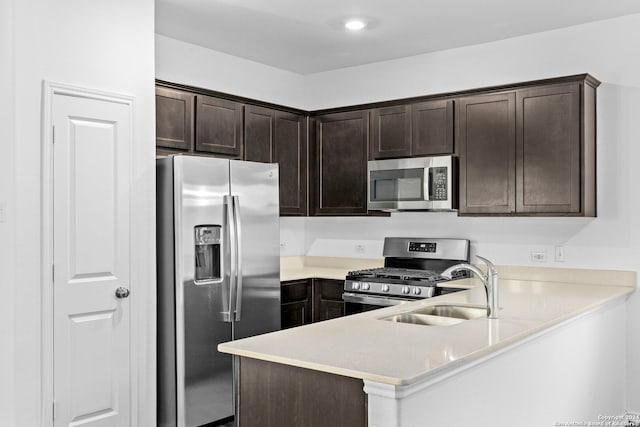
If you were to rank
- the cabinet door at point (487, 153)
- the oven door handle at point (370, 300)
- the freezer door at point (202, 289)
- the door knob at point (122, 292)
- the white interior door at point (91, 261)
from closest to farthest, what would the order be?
1. the white interior door at point (91, 261)
2. the door knob at point (122, 292)
3. the freezer door at point (202, 289)
4. the cabinet door at point (487, 153)
5. the oven door handle at point (370, 300)

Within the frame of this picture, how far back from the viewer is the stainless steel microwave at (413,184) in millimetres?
4496

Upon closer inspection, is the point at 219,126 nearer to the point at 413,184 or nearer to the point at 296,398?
the point at 413,184

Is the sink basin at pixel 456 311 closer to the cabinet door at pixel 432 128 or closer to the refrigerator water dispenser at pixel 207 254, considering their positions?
the refrigerator water dispenser at pixel 207 254

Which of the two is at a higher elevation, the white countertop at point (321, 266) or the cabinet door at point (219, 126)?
the cabinet door at point (219, 126)

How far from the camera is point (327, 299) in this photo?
16.3ft

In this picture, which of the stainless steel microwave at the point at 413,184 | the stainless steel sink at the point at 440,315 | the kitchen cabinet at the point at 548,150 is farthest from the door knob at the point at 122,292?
the kitchen cabinet at the point at 548,150

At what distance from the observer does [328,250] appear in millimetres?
5664

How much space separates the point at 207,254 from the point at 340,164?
1.71m

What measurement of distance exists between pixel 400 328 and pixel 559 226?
2301 millimetres

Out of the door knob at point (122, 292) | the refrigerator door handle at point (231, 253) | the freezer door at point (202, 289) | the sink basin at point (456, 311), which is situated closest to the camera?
the sink basin at point (456, 311)

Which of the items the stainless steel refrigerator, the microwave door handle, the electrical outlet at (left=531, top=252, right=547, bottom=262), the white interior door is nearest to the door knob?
the white interior door

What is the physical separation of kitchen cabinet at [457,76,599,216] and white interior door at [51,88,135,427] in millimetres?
2391

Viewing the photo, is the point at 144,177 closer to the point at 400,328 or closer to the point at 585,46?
the point at 400,328

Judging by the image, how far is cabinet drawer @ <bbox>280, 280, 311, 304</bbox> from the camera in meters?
4.74
